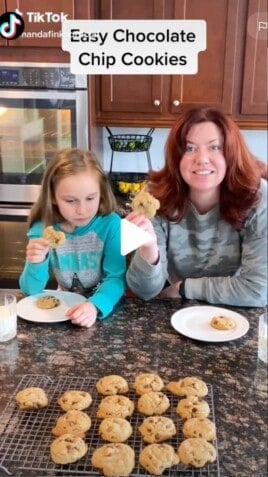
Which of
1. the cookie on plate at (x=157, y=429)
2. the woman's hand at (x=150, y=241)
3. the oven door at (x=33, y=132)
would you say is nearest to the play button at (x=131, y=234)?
the woman's hand at (x=150, y=241)

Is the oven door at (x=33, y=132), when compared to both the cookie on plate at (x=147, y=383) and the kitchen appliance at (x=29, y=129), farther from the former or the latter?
the cookie on plate at (x=147, y=383)

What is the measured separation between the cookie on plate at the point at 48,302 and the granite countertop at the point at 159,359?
4 centimetres

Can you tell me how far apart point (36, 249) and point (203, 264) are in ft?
0.78

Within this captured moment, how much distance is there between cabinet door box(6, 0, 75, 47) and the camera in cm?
52

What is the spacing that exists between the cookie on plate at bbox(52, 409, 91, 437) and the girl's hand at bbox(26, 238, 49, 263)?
0.81 ft

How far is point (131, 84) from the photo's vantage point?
56cm

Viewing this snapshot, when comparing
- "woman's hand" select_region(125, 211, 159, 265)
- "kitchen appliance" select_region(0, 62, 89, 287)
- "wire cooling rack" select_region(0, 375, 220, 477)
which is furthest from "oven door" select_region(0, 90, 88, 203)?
"wire cooling rack" select_region(0, 375, 220, 477)

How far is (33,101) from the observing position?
1.97 ft

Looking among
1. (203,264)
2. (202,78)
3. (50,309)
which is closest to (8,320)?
(50,309)

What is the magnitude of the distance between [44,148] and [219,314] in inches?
13.0

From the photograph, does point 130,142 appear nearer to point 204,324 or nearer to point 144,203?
point 144,203

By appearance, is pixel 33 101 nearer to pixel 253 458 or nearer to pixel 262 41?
pixel 262 41

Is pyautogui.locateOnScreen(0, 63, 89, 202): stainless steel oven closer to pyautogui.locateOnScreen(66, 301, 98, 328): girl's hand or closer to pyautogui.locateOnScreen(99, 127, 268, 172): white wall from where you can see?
pyautogui.locateOnScreen(99, 127, 268, 172): white wall

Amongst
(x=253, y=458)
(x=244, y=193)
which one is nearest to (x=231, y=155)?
(x=244, y=193)
